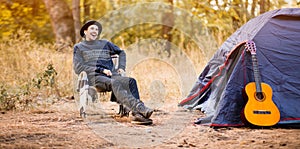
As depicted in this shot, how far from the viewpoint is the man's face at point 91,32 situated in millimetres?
5012

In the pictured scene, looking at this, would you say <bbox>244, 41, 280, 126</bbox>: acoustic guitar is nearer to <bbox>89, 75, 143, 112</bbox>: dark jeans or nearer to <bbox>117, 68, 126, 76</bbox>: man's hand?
<bbox>89, 75, 143, 112</bbox>: dark jeans

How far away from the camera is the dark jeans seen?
452 cm

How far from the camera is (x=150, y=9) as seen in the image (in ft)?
45.9

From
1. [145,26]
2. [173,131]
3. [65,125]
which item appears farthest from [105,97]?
[145,26]

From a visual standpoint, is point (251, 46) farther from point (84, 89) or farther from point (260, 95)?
point (84, 89)

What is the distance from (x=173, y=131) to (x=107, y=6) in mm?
11981

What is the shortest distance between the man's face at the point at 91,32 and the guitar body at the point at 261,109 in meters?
1.88

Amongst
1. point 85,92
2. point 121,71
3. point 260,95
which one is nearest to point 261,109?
point 260,95

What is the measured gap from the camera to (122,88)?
15.1 ft

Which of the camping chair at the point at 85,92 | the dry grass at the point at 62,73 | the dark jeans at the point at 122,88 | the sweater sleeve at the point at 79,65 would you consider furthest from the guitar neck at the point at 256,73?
the dry grass at the point at 62,73

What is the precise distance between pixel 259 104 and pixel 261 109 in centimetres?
5

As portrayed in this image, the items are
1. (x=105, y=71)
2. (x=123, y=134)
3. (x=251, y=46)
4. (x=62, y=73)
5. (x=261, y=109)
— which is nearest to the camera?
(x=123, y=134)

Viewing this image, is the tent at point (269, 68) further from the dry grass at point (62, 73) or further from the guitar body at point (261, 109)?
the dry grass at point (62, 73)

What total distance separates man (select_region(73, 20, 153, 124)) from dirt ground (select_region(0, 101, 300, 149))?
205mm
